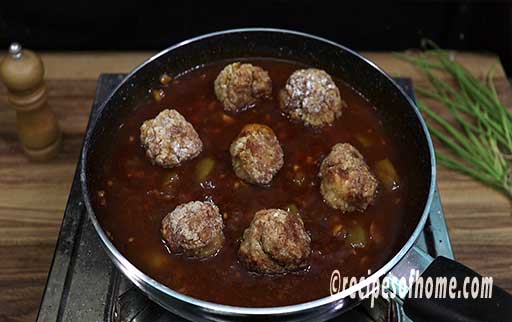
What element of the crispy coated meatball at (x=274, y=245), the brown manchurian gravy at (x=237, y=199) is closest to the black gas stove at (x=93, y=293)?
the brown manchurian gravy at (x=237, y=199)

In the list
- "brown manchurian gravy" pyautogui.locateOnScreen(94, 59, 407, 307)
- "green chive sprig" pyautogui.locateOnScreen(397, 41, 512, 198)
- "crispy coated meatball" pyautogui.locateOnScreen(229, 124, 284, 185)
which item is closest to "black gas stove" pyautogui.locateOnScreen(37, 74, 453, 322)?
"brown manchurian gravy" pyautogui.locateOnScreen(94, 59, 407, 307)

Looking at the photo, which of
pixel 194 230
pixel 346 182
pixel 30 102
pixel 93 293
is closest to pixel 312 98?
pixel 346 182

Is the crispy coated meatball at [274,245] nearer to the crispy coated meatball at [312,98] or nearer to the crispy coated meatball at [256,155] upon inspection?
the crispy coated meatball at [256,155]

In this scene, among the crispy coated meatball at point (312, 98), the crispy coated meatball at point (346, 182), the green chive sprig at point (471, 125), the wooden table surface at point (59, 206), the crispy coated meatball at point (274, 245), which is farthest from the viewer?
the green chive sprig at point (471, 125)

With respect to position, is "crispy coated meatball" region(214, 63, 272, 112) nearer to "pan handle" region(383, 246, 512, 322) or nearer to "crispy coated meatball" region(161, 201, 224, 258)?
"crispy coated meatball" region(161, 201, 224, 258)

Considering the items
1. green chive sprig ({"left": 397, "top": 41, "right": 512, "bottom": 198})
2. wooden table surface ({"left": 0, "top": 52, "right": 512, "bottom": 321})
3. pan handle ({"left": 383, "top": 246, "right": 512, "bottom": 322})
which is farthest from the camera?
green chive sprig ({"left": 397, "top": 41, "right": 512, "bottom": 198})

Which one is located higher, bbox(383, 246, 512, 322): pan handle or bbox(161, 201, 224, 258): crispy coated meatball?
bbox(383, 246, 512, 322): pan handle

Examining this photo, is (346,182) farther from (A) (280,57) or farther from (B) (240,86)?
(A) (280,57)
